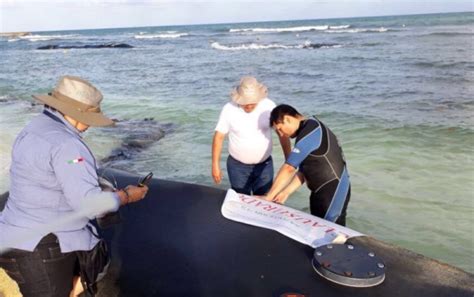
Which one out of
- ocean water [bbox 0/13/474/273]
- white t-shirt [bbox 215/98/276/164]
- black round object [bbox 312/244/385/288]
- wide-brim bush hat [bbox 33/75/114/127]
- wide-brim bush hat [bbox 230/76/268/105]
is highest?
wide-brim bush hat [bbox 33/75/114/127]

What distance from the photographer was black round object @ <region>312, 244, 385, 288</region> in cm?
211

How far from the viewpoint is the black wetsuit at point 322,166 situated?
9.27 ft

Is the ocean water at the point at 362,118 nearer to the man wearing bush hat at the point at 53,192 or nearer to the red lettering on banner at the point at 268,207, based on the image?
the red lettering on banner at the point at 268,207

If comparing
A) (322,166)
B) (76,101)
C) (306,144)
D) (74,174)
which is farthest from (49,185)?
(322,166)

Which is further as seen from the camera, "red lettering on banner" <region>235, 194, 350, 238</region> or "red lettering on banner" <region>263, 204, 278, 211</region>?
"red lettering on banner" <region>263, 204, 278, 211</region>

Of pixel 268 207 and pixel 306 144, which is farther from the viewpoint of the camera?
pixel 268 207

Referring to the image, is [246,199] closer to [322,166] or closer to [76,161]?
[322,166]

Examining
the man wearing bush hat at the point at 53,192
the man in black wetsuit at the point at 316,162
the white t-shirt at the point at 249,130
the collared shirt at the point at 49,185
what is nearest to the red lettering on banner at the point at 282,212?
the man in black wetsuit at the point at 316,162

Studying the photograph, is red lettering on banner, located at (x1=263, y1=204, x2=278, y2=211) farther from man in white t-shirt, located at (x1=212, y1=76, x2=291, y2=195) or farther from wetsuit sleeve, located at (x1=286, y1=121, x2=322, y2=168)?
man in white t-shirt, located at (x1=212, y1=76, x2=291, y2=195)

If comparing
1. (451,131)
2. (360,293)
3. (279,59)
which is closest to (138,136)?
(451,131)

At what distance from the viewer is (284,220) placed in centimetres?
280

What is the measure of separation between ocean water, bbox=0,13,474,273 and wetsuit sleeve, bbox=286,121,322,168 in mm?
2183

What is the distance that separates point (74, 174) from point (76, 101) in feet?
1.07

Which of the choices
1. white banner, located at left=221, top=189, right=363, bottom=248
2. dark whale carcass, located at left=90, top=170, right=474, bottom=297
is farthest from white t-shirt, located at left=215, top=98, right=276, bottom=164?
dark whale carcass, located at left=90, top=170, right=474, bottom=297
